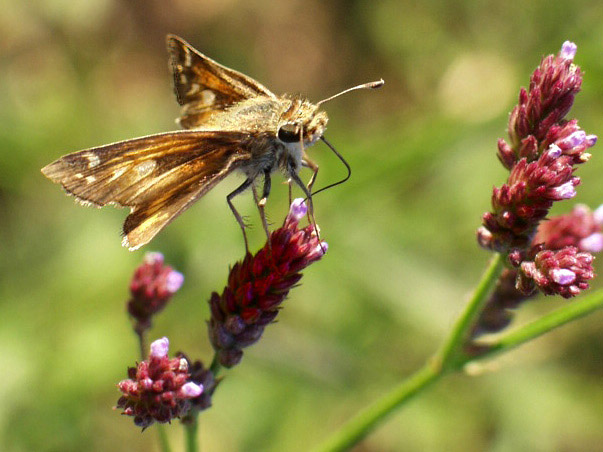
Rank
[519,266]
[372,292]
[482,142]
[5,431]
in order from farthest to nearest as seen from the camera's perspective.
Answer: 1. [482,142]
2. [372,292]
3. [5,431]
4. [519,266]

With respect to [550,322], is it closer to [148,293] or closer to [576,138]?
[576,138]

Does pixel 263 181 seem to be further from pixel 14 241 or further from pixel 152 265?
pixel 14 241

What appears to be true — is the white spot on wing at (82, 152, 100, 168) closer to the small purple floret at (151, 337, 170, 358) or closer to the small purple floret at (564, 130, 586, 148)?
the small purple floret at (151, 337, 170, 358)

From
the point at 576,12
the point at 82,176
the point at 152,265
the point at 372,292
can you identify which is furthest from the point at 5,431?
the point at 576,12

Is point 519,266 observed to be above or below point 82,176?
below

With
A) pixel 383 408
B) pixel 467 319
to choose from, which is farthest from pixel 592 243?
pixel 383 408

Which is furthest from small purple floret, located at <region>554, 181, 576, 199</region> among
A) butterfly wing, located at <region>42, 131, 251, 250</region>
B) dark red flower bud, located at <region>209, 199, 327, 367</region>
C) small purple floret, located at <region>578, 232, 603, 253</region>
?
butterfly wing, located at <region>42, 131, 251, 250</region>
